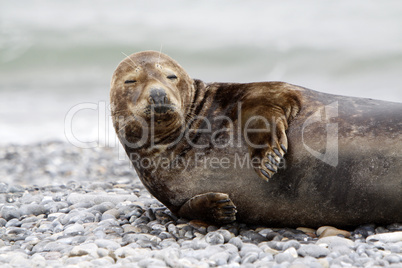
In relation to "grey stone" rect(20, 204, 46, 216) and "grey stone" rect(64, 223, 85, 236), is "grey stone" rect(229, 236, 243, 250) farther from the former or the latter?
"grey stone" rect(20, 204, 46, 216)

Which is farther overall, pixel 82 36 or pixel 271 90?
pixel 82 36

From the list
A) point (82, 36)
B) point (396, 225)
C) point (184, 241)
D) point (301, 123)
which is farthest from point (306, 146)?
point (82, 36)

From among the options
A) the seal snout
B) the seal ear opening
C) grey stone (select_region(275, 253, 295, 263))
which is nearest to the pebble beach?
grey stone (select_region(275, 253, 295, 263))

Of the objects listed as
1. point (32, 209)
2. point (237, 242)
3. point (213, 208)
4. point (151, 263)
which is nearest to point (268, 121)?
point (213, 208)

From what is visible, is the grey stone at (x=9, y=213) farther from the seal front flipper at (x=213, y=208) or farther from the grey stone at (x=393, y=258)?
the grey stone at (x=393, y=258)

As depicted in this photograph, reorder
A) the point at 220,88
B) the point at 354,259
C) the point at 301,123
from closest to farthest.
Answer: the point at 354,259
the point at 301,123
the point at 220,88

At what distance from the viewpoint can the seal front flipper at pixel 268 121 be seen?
12.7 ft

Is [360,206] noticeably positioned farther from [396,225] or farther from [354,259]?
[354,259]

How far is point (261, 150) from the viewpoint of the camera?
12.9ft

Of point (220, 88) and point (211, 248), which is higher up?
point (220, 88)

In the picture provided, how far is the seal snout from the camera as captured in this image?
4.21m

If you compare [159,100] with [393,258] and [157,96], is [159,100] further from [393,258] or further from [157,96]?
[393,258]

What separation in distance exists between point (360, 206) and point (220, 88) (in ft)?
5.20

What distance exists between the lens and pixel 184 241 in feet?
13.0
